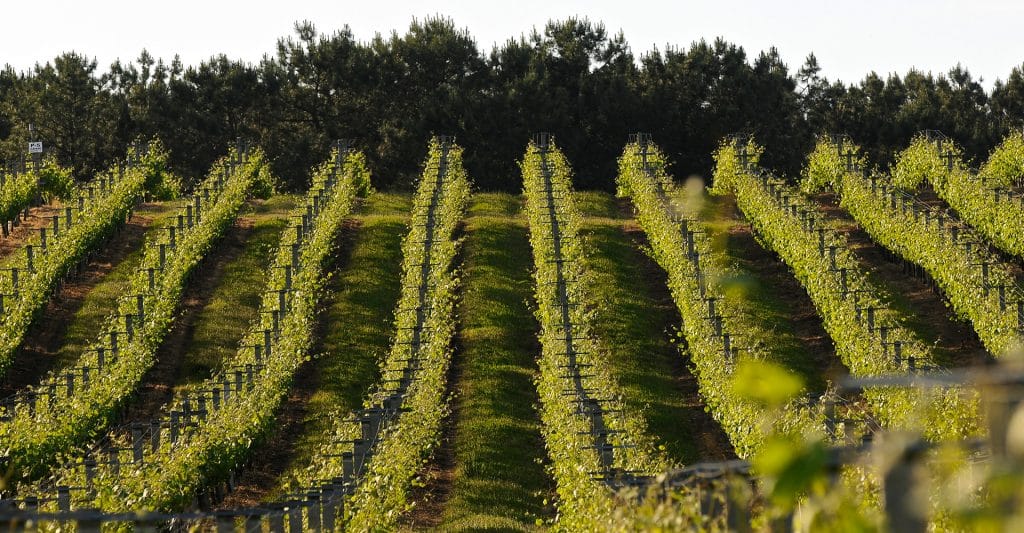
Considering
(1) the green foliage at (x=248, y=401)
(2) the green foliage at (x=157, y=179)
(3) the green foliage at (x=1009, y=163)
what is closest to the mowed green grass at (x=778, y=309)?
(1) the green foliage at (x=248, y=401)

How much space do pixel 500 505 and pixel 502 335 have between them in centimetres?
776

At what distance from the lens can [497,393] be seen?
69.2ft

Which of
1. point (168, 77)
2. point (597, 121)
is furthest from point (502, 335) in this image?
point (168, 77)

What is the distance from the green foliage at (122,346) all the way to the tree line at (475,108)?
11.7 metres

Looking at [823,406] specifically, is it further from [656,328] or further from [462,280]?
[462,280]

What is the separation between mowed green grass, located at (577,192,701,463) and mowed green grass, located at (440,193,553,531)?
1.35 meters

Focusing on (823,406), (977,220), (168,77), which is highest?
(168,77)

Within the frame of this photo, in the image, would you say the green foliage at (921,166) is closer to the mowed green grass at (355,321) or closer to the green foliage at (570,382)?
the green foliage at (570,382)

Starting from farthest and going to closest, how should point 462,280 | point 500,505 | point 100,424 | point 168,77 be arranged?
1. point 168,77
2. point 462,280
3. point 100,424
4. point 500,505

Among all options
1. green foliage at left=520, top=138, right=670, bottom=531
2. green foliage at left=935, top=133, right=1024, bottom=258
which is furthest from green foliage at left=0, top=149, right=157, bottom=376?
green foliage at left=935, top=133, right=1024, bottom=258

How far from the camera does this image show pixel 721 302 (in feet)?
75.3

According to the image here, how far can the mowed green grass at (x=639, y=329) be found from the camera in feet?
65.2

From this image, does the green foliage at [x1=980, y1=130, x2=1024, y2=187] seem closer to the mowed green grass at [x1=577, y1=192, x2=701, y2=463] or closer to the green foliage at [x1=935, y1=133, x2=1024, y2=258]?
the green foliage at [x1=935, y1=133, x2=1024, y2=258]

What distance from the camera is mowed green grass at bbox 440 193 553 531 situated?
16.4 metres
